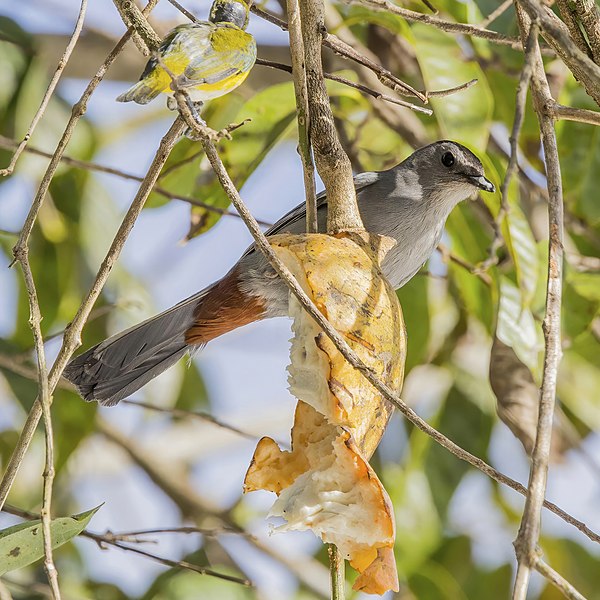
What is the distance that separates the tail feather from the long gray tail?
1.14 meters

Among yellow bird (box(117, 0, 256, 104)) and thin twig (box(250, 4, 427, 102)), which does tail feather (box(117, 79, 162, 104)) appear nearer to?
yellow bird (box(117, 0, 256, 104))

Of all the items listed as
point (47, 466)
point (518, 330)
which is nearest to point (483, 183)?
point (518, 330)

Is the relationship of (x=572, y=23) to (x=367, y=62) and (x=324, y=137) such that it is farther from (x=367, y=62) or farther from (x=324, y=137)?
(x=324, y=137)

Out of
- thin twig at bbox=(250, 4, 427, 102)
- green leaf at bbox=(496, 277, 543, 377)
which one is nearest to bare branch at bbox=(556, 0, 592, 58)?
thin twig at bbox=(250, 4, 427, 102)

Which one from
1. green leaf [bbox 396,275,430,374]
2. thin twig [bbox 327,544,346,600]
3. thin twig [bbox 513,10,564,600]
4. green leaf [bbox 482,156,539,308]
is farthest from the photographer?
green leaf [bbox 396,275,430,374]

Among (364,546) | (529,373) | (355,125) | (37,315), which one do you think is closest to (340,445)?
(364,546)

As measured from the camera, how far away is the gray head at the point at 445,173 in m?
3.38

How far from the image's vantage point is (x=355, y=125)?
370 cm

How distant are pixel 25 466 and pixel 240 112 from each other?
2.39 metres

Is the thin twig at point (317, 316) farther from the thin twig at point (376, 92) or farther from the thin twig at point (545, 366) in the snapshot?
the thin twig at point (376, 92)

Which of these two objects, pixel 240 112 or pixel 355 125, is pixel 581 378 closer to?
pixel 355 125

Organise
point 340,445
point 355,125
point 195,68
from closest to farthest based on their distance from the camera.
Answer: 1. point 195,68
2. point 340,445
3. point 355,125

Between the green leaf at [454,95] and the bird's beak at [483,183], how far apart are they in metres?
0.13

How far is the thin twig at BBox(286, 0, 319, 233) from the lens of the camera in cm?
201
